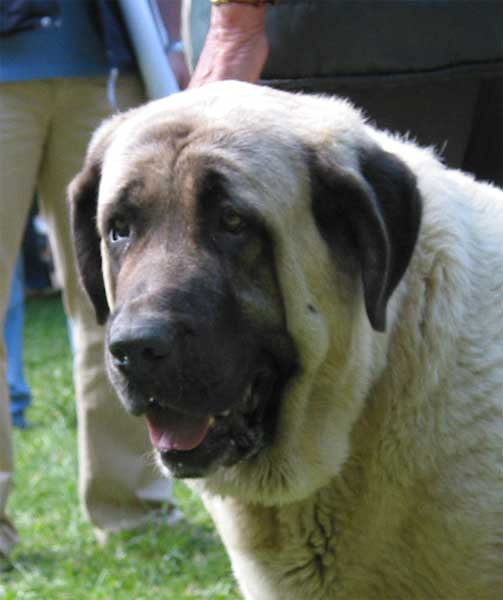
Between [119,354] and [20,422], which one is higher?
[119,354]

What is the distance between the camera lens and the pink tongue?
9.04ft

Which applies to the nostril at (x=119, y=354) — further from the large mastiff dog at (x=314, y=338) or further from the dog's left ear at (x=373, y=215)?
the dog's left ear at (x=373, y=215)

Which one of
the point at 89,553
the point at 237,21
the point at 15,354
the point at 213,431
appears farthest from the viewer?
the point at 15,354

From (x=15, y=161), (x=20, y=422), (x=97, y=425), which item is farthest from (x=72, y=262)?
(x=20, y=422)

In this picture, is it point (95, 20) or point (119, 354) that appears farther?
point (95, 20)

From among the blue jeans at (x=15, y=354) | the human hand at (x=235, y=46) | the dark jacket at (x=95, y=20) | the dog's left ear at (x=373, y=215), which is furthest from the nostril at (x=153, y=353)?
the blue jeans at (x=15, y=354)

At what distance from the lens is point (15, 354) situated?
7.57 metres

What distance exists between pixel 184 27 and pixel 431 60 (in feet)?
→ 2.42

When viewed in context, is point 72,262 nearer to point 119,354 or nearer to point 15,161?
point 15,161

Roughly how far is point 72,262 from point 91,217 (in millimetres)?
1424

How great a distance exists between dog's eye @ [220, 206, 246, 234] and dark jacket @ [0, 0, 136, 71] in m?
1.80

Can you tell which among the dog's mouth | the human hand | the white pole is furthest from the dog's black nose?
the white pole

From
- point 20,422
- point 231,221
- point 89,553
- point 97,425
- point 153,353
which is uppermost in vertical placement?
point 231,221

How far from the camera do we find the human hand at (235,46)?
10.6 feet
